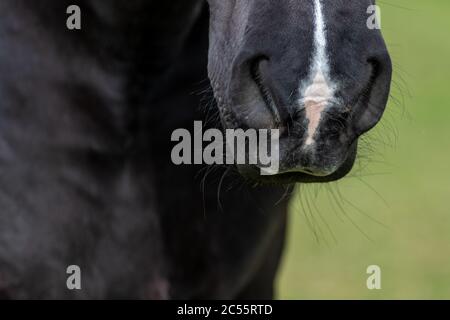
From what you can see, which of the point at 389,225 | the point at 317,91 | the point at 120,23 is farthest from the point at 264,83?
the point at 389,225

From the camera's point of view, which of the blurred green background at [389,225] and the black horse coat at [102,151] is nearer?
the black horse coat at [102,151]

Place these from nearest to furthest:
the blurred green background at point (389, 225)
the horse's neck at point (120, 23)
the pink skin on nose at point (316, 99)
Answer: the pink skin on nose at point (316, 99) → the horse's neck at point (120, 23) → the blurred green background at point (389, 225)

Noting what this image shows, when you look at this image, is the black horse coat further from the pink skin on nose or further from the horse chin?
the pink skin on nose

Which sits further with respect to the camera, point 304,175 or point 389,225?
point 389,225

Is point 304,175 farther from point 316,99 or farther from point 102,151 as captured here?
point 102,151

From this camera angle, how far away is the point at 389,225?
19.5ft

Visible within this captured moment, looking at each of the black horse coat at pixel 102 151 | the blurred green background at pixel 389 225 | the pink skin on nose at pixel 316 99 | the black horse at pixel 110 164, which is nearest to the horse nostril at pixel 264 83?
the pink skin on nose at pixel 316 99

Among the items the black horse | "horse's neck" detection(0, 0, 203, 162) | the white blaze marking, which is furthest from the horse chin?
"horse's neck" detection(0, 0, 203, 162)

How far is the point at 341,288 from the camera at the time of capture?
4965 mm

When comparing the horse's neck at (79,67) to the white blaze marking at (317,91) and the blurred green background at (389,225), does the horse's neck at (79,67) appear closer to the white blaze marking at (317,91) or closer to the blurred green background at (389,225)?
the white blaze marking at (317,91)

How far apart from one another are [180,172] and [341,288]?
8.16 ft

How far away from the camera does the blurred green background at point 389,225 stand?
4.95m

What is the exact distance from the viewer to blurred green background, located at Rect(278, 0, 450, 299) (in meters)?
4.95

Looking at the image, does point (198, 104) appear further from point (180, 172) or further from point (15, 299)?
point (15, 299)
